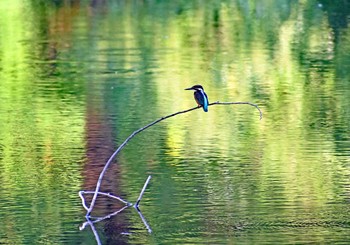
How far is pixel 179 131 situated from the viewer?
1127 centimetres

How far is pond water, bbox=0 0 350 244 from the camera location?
7.58 m

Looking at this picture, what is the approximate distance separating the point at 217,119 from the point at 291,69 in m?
3.99

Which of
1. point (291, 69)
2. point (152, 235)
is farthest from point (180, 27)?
point (152, 235)

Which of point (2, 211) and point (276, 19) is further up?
point (2, 211)

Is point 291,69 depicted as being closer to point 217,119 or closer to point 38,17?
point 217,119

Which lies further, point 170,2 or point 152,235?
point 170,2

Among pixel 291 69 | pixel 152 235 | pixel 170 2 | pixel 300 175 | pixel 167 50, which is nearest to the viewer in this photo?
pixel 152 235

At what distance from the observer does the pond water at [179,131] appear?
7.58 meters

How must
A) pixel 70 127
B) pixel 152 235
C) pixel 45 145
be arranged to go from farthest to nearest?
pixel 70 127 < pixel 45 145 < pixel 152 235

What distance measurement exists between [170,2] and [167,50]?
27.5 feet

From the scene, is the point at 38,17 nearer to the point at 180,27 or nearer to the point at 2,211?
the point at 180,27

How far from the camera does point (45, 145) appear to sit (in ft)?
35.1

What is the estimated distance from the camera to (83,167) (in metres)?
9.59

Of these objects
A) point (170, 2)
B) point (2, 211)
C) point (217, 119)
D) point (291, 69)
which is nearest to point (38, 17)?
point (170, 2)
